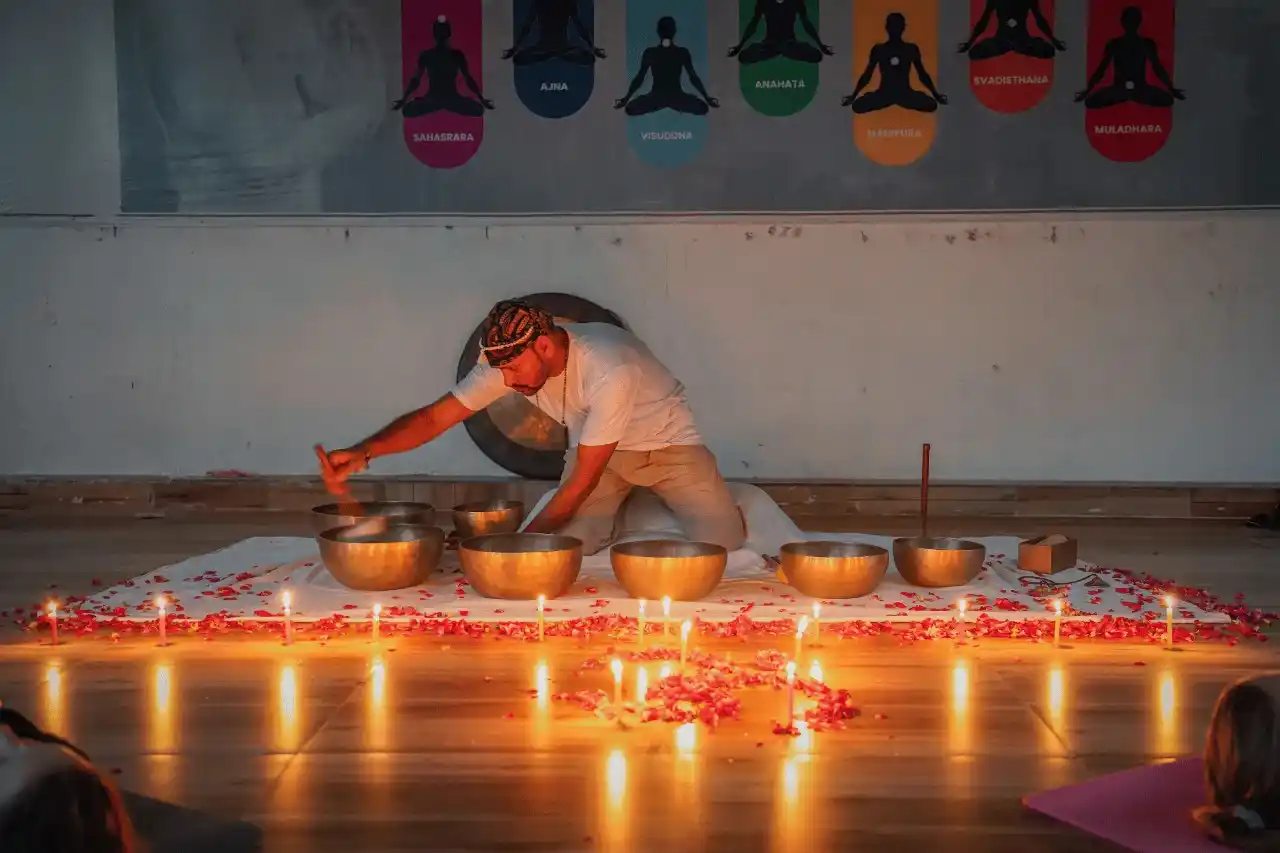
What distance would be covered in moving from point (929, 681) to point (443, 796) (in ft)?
3.61

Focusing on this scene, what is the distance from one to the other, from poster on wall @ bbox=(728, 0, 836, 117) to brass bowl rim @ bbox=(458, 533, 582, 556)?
2.40 metres

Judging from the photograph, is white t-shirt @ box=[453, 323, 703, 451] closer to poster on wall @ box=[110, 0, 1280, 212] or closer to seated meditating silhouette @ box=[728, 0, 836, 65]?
poster on wall @ box=[110, 0, 1280, 212]

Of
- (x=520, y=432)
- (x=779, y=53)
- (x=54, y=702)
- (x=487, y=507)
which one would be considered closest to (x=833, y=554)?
(x=487, y=507)

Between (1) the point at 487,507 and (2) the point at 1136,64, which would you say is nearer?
(1) the point at 487,507

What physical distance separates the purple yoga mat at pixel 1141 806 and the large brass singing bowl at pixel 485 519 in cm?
215

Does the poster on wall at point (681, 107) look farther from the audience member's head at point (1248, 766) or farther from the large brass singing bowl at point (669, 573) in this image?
the audience member's head at point (1248, 766)

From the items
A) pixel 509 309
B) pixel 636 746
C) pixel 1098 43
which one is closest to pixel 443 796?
pixel 636 746

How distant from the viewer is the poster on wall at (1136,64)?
4676mm

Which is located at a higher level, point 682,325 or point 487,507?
point 682,325

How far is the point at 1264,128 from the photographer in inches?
183

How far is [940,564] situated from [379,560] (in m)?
1.53

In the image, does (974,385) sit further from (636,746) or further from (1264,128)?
(636,746)

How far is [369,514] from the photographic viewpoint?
368 centimetres

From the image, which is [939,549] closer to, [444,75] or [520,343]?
[520,343]
